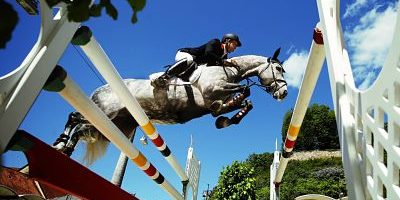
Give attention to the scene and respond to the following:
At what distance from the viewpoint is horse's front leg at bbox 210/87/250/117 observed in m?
3.35

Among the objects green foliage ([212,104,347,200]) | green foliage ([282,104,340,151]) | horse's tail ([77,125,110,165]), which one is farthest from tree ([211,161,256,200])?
green foliage ([282,104,340,151])

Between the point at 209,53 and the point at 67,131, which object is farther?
the point at 209,53

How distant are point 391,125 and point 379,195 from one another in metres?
0.25

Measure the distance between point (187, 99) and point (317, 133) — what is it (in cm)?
3466

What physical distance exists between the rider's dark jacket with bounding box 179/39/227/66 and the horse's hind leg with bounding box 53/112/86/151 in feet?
3.93

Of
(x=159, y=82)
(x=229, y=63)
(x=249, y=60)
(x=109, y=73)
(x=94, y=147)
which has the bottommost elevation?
(x=249, y=60)

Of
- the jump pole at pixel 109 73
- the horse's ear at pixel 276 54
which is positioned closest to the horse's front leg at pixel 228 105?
the jump pole at pixel 109 73

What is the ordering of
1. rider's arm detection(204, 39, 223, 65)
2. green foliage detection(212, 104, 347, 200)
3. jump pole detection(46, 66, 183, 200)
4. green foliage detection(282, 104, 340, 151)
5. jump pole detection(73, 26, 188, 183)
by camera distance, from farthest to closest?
green foliage detection(282, 104, 340, 151) < green foliage detection(212, 104, 347, 200) < rider's arm detection(204, 39, 223, 65) < jump pole detection(73, 26, 188, 183) < jump pole detection(46, 66, 183, 200)

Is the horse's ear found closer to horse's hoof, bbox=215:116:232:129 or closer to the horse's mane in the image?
the horse's mane

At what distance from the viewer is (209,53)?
377cm

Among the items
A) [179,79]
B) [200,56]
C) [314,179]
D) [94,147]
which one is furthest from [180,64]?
[314,179]

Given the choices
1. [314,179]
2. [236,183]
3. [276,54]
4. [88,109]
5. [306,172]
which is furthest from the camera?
[306,172]

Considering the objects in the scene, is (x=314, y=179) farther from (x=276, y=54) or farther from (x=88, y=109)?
(x=88, y=109)

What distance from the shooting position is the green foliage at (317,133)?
115ft
